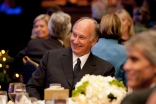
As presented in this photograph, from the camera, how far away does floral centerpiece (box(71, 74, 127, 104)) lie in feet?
13.9

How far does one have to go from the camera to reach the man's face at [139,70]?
3115mm

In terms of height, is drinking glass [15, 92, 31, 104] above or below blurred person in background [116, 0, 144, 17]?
above

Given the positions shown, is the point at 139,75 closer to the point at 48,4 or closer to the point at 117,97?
the point at 117,97

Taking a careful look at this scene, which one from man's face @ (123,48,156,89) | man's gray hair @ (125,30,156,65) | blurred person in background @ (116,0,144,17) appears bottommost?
blurred person in background @ (116,0,144,17)

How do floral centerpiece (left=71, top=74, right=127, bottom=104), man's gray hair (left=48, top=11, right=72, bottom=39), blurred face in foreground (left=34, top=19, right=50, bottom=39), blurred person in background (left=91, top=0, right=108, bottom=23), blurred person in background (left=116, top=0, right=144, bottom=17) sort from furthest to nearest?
1. blurred person in background (left=116, top=0, right=144, bottom=17)
2. blurred person in background (left=91, top=0, right=108, bottom=23)
3. blurred face in foreground (left=34, top=19, right=50, bottom=39)
4. man's gray hair (left=48, top=11, right=72, bottom=39)
5. floral centerpiece (left=71, top=74, right=127, bottom=104)

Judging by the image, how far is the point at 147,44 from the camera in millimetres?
3131

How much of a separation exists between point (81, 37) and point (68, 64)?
310 mm

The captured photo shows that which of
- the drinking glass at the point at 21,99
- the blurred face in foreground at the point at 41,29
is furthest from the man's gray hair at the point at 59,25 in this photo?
the drinking glass at the point at 21,99

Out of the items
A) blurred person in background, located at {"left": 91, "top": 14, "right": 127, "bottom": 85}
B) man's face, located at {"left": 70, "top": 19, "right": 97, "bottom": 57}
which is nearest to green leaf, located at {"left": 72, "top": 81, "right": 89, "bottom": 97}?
man's face, located at {"left": 70, "top": 19, "right": 97, "bottom": 57}

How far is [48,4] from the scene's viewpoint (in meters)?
12.4

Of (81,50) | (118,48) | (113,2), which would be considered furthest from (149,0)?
(81,50)

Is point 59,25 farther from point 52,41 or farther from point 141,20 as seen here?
point 141,20

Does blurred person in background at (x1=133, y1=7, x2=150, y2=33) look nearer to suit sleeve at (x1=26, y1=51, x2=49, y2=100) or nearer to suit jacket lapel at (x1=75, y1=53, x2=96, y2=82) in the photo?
suit jacket lapel at (x1=75, y1=53, x2=96, y2=82)

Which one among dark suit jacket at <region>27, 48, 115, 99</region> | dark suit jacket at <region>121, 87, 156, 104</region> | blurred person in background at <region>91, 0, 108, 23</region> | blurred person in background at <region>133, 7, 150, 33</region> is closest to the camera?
dark suit jacket at <region>121, 87, 156, 104</region>
